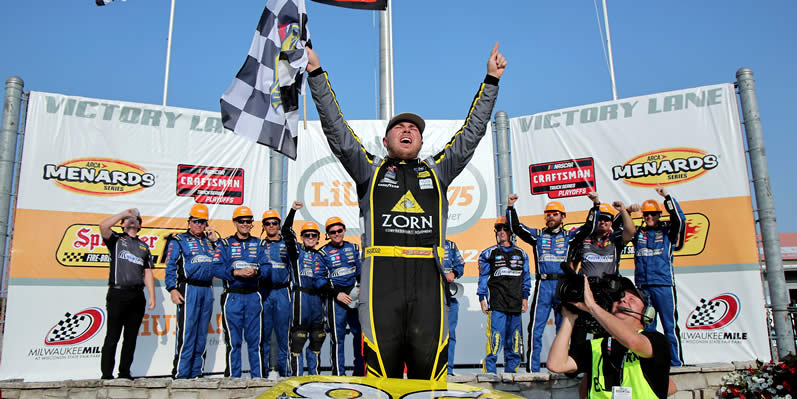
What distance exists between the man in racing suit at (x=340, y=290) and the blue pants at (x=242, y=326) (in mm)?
A: 855

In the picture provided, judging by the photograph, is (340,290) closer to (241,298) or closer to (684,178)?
(241,298)

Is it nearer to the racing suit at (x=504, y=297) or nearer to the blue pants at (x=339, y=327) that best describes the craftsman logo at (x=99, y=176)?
the blue pants at (x=339, y=327)

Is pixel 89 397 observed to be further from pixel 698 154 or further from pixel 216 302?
pixel 698 154

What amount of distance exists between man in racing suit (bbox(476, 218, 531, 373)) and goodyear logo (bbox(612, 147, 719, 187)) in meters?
2.39

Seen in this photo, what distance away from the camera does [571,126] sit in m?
8.49

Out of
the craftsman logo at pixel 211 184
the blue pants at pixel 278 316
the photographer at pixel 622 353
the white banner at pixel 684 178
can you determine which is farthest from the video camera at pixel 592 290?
the craftsman logo at pixel 211 184

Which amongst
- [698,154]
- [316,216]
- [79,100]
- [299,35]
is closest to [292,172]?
[316,216]

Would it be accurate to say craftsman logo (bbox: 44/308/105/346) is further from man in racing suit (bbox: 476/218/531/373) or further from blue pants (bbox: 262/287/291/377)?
man in racing suit (bbox: 476/218/531/373)

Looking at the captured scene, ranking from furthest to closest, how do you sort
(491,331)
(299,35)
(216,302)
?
(216,302) < (491,331) < (299,35)

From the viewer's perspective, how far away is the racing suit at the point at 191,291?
626 centimetres

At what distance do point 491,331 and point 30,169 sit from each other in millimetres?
6463

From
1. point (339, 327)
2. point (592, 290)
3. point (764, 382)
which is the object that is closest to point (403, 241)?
point (592, 290)

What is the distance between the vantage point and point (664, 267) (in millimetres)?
6562

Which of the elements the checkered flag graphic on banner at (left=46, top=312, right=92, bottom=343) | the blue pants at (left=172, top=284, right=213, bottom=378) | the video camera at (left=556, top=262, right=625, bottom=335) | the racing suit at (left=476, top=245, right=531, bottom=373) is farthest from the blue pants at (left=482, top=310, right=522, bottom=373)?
the checkered flag graphic on banner at (left=46, top=312, right=92, bottom=343)
